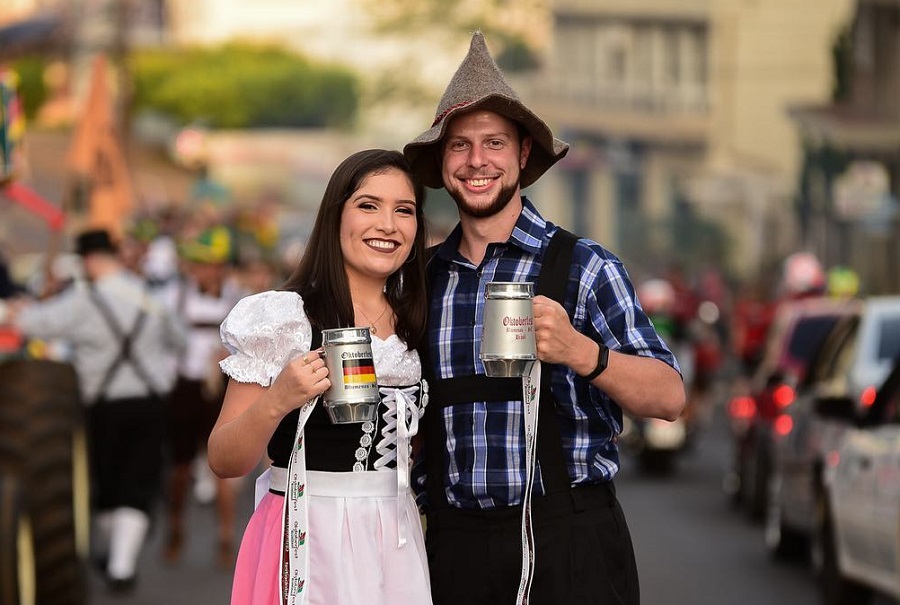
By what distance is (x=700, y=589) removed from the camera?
37.5 ft

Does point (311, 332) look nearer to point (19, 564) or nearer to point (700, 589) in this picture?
point (19, 564)

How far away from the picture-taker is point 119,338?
1170 centimetres

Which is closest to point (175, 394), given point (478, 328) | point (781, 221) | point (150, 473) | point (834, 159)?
point (150, 473)

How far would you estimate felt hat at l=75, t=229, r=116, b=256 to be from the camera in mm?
11789

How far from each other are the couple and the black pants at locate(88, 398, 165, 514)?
691 centimetres

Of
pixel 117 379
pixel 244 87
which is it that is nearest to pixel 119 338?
pixel 117 379

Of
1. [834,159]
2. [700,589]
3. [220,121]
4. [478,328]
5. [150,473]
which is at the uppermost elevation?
[220,121]

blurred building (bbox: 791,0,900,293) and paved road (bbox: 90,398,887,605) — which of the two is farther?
blurred building (bbox: 791,0,900,293)

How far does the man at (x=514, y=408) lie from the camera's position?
16.1 feet

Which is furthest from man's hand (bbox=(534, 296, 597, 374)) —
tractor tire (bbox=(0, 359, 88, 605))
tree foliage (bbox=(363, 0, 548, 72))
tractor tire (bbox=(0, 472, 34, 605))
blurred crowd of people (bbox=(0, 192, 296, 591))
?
tree foliage (bbox=(363, 0, 548, 72))

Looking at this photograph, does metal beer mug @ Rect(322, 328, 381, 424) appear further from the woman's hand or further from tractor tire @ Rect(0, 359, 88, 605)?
tractor tire @ Rect(0, 359, 88, 605)

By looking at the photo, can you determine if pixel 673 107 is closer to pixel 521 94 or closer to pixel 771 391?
pixel 521 94

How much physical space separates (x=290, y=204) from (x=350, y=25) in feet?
53.2

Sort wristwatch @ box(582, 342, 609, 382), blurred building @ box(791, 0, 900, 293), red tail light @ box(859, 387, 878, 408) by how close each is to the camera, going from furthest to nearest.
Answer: blurred building @ box(791, 0, 900, 293) < red tail light @ box(859, 387, 878, 408) < wristwatch @ box(582, 342, 609, 382)
